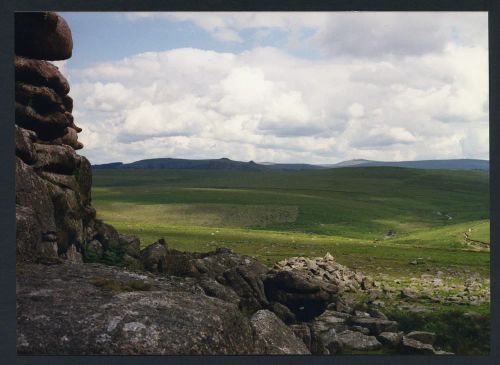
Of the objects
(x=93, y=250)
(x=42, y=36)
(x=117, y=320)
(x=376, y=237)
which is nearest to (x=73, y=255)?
(x=93, y=250)

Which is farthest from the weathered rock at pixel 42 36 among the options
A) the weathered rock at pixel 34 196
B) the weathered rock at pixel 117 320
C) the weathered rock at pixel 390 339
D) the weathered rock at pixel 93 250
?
the weathered rock at pixel 390 339

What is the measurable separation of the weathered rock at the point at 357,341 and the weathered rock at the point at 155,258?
8.65 metres

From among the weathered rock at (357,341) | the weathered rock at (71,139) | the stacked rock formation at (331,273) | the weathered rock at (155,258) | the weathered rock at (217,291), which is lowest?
the weathered rock at (357,341)

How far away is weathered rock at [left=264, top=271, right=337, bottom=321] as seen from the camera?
98.1 feet

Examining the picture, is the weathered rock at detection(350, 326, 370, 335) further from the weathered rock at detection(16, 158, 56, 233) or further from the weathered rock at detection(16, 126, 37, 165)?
the weathered rock at detection(16, 126, 37, 165)

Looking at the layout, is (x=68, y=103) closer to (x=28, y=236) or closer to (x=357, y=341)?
(x=28, y=236)

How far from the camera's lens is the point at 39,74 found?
28625 mm

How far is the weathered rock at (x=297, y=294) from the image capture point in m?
29.9

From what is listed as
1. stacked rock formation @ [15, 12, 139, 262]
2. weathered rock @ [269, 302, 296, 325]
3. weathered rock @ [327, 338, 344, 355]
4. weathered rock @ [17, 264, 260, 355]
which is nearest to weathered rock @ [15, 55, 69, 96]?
stacked rock formation @ [15, 12, 139, 262]

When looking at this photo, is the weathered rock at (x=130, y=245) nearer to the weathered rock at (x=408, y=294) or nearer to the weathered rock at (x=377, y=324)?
the weathered rock at (x=377, y=324)

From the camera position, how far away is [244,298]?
2880 cm

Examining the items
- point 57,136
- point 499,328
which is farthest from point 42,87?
point 499,328

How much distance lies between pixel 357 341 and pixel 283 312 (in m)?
4.83

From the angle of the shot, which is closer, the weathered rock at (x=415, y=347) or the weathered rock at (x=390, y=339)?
the weathered rock at (x=415, y=347)
